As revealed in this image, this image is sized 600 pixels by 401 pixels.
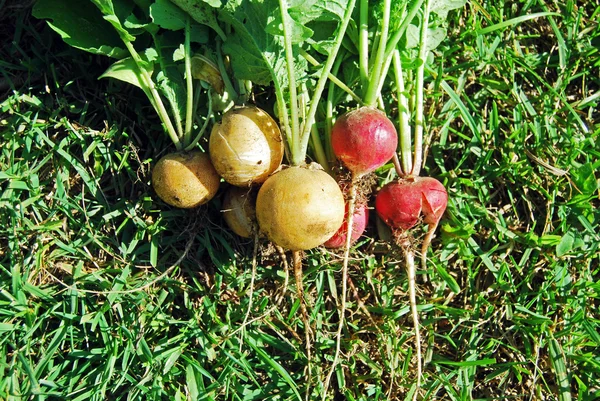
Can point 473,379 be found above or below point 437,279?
below

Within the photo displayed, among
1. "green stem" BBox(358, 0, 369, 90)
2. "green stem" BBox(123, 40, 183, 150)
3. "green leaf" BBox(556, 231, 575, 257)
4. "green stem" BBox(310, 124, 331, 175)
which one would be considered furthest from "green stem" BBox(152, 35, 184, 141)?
"green leaf" BBox(556, 231, 575, 257)

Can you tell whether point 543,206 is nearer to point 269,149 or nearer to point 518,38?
point 518,38

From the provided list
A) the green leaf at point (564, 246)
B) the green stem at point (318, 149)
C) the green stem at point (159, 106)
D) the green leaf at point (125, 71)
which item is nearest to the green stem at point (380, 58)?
the green stem at point (318, 149)

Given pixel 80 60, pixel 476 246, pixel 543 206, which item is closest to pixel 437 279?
pixel 476 246

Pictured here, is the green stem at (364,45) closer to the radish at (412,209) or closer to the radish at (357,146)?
the radish at (357,146)

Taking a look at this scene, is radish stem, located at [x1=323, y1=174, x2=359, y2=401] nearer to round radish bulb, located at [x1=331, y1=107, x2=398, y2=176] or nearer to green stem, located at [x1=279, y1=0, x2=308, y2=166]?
round radish bulb, located at [x1=331, y1=107, x2=398, y2=176]

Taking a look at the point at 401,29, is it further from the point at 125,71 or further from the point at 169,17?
the point at 125,71

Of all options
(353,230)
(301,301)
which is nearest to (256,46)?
(353,230)
